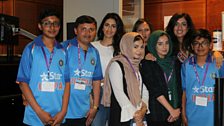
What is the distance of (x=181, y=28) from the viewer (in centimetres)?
277

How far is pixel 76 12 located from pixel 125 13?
74 centimetres

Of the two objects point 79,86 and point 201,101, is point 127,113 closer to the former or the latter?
point 79,86

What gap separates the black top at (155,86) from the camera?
94.4 inches

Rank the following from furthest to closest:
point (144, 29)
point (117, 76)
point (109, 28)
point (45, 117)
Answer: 1. point (144, 29)
2. point (109, 28)
3. point (117, 76)
4. point (45, 117)

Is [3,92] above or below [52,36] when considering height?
below

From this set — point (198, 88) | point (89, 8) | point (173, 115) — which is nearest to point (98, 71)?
point (173, 115)

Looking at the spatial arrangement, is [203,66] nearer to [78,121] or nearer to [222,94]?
[78,121]

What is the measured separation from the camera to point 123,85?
220 cm

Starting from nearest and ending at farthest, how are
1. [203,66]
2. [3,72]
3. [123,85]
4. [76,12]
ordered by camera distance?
[123,85], [203,66], [3,72], [76,12]

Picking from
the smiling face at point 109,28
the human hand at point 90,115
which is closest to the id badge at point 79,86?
the human hand at point 90,115

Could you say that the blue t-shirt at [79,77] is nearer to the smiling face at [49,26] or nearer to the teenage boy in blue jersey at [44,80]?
the teenage boy in blue jersey at [44,80]

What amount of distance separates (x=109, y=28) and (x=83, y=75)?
57cm

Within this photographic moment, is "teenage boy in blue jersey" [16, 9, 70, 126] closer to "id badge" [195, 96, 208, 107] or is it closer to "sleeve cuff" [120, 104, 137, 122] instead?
"sleeve cuff" [120, 104, 137, 122]

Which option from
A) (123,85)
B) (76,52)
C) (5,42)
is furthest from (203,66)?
(5,42)
